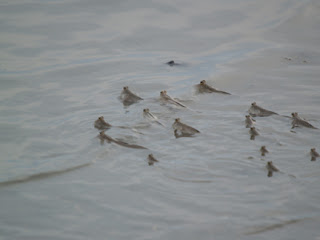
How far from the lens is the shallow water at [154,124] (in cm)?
383

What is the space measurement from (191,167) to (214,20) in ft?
23.7

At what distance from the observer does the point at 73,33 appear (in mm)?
10062

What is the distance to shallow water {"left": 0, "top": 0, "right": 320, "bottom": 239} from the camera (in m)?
3.83

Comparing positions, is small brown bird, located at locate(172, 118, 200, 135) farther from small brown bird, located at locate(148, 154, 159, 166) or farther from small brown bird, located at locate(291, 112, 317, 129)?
small brown bird, located at locate(291, 112, 317, 129)

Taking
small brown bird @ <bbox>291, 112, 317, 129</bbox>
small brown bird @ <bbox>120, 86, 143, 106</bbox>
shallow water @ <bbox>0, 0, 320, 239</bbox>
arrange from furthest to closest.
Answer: small brown bird @ <bbox>120, 86, 143, 106</bbox> < small brown bird @ <bbox>291, 112, 317, 129</bbox> < shallow water @ <bbox>0, 0, 320, 239</bbox>

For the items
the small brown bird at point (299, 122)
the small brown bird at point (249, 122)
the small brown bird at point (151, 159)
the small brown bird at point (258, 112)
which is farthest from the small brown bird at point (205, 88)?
the small brown bird at point (151, 159)

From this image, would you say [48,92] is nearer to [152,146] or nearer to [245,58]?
Answer: [152,146]

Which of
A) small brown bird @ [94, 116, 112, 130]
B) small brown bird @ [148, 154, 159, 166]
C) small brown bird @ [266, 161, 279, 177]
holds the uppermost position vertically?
small brown bird @ [94, 116, 112, 130]

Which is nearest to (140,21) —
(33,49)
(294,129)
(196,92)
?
(33,49)

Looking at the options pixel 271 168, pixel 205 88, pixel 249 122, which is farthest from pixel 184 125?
pixel 205 88

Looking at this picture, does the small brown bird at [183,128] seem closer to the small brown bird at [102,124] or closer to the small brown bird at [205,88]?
the small brown bird at [102,124]

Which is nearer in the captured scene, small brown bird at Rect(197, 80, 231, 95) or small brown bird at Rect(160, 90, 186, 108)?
small brown bird at Rect(160, 90, 186, 108)

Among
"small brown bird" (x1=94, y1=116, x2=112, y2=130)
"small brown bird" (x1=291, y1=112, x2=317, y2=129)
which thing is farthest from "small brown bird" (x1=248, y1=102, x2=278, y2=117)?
"small brown bird" (x1=94, y1=116, x2=112, y2=130)

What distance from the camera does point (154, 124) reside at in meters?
5.79
